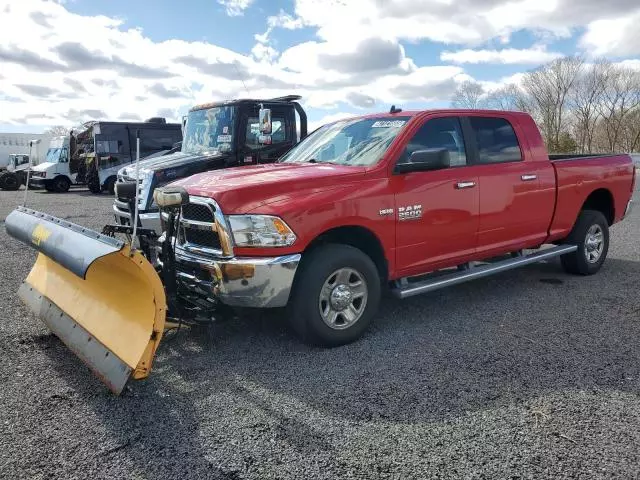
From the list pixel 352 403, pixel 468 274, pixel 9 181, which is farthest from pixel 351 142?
pixel 9 181

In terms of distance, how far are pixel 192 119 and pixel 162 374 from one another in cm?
648

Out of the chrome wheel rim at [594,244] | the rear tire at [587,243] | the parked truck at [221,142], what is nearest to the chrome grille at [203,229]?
the parked truck at [221,142]

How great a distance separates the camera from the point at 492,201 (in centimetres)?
529

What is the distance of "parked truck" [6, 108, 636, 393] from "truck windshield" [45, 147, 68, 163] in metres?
21.5

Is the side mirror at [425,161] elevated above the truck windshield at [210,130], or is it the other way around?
the truck windshield at [210,130]

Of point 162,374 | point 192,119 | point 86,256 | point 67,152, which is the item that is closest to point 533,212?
point 162,374

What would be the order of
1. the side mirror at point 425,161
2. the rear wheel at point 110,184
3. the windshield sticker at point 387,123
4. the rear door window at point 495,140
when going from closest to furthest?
the side mirror at point 425,161 < the windshield sticker at point 387,123 < the rear door window at point 495,140 < the rear wheel at point 110,184

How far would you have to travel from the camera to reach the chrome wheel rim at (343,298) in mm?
4254

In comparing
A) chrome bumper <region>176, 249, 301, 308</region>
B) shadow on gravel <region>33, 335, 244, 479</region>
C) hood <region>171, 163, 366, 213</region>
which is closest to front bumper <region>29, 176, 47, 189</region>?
hood <region>171, 163, 366, 213</region>

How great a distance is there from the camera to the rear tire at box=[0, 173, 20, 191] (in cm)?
2730

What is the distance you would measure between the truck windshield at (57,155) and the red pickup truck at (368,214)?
21.9m

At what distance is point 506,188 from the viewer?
5.40m

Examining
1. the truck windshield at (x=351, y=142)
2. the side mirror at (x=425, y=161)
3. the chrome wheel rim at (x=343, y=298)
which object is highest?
the truck windshield at (x=351, y=142)

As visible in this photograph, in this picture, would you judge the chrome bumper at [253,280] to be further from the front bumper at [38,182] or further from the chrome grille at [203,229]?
the front bumper at [38,182]
